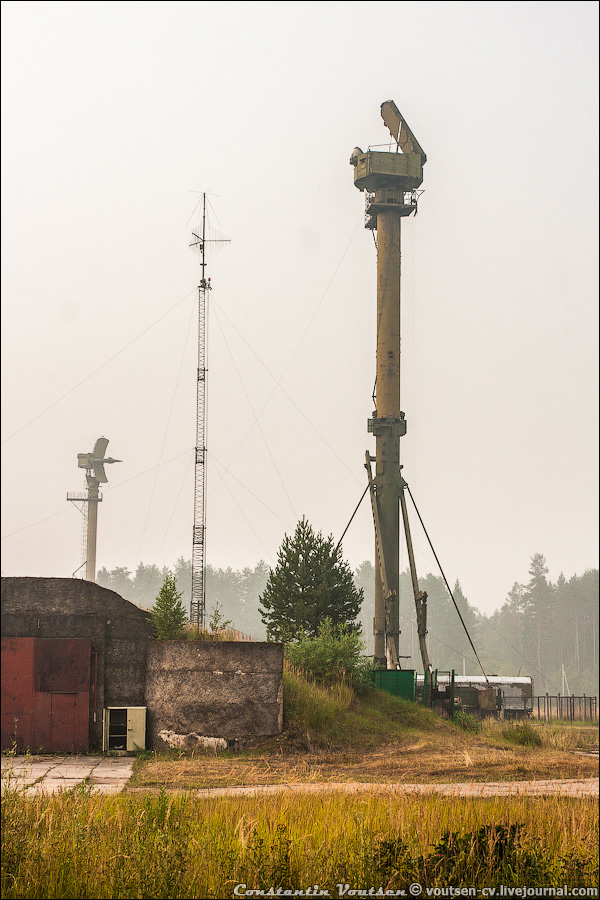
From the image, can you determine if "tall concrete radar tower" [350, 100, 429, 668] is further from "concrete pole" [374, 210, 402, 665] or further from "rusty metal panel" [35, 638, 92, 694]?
"rusty metal panel" [35, 638, 92, 694]

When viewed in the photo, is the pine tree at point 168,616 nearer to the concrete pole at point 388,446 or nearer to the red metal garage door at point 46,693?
the red metal garage door at point 46,693

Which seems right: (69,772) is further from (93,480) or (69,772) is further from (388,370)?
(93,480)

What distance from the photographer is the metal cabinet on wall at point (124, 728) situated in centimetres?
2353

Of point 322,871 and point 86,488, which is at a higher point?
point 86,488

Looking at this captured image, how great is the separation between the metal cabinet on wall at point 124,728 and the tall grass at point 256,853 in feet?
43.6

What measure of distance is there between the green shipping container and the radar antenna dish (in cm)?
2605

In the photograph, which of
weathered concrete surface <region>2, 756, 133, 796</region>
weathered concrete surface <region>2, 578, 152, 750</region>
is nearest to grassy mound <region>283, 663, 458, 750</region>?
weathered concrete surface <region>2, 578, 152, 750</region>

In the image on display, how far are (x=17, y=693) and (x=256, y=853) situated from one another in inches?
675

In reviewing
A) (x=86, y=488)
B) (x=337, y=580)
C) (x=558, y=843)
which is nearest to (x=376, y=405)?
(x=337, y=580)

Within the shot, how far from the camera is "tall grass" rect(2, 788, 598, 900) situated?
7.55m

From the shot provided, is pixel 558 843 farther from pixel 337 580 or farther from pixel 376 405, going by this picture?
pixel 376 405

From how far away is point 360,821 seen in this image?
31.9 ft

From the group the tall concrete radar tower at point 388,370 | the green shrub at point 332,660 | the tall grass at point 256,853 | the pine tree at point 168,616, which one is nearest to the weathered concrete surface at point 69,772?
the pine tree at point 168,616

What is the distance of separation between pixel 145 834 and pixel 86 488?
7252 centimetres
